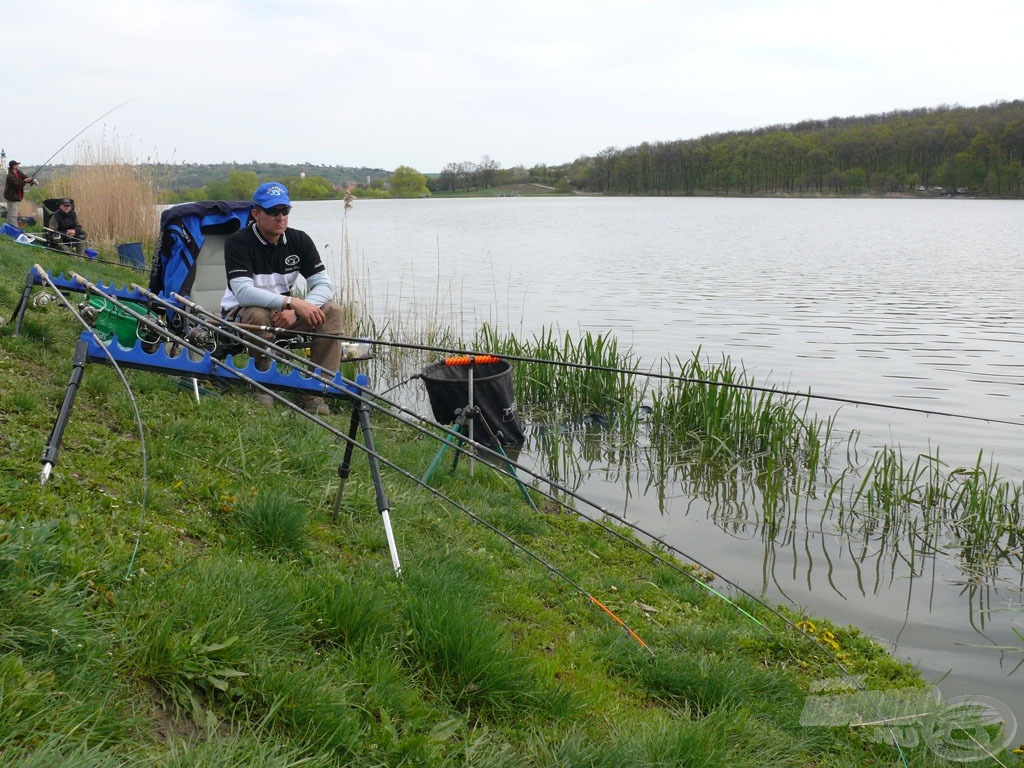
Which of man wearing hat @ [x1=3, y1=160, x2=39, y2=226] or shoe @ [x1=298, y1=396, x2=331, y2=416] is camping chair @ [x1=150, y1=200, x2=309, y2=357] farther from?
man wearing hat @ [x1=3, y1=160, x2=39, y2=226]

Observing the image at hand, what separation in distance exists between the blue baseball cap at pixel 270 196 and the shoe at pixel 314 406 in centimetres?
136

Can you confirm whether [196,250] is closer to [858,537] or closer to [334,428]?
[334,428]

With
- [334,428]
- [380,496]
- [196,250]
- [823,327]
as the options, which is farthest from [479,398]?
[823,327]

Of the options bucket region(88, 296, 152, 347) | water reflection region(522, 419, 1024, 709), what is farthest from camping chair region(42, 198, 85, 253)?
bucket region(88, 296, 152, 347)

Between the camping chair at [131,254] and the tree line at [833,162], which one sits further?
the tree line at [833,162]

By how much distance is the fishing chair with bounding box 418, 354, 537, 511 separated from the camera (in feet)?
18.2

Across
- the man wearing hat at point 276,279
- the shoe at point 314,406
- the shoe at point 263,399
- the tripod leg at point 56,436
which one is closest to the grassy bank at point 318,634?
the tripod leg at point 56,436

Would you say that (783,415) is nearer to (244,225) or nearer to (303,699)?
(244,225)

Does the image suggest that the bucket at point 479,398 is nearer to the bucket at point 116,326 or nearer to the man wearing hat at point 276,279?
the man wearing hat at point 276,279

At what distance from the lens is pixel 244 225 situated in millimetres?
6688

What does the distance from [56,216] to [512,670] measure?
39.4ft

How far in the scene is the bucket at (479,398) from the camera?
562cm

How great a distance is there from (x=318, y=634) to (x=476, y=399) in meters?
2.86

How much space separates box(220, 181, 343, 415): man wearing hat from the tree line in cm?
8166
